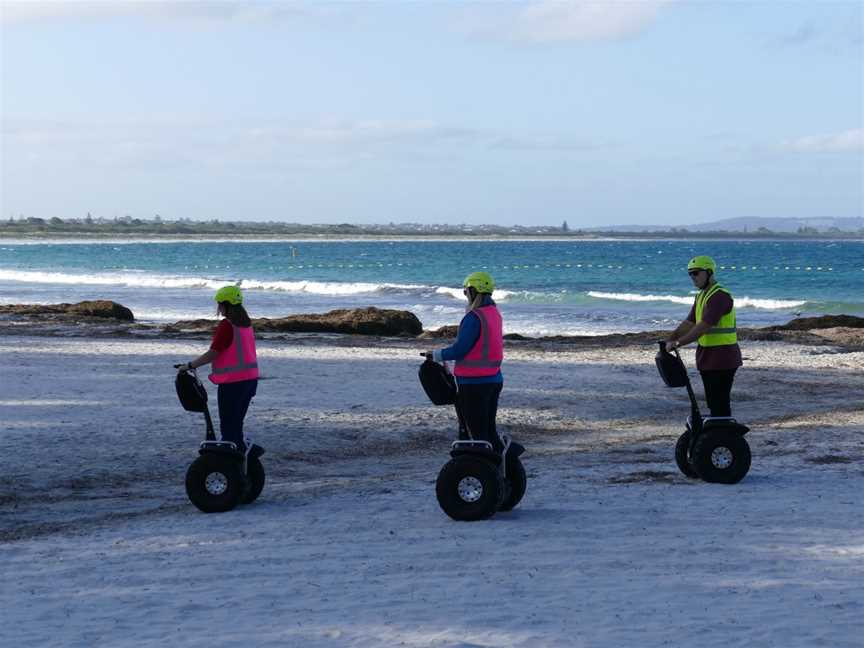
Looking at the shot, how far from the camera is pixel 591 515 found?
8.73m

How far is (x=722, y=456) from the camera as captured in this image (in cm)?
985

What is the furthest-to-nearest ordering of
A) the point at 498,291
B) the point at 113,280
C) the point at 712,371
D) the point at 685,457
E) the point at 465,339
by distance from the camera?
1. the point at 113,280
2. the point at 498,291
3. the point at 685,457
4. the point at 712,371
5. the point at 465,339

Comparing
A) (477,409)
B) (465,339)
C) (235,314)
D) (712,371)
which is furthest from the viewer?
(712,371)

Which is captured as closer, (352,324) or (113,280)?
(352,324)

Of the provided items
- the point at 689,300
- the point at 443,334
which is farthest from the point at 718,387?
the point at 689,300

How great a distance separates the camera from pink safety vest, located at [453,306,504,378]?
8266 mm

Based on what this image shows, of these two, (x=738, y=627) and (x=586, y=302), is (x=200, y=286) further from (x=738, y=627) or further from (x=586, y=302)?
(x=738, y=627)

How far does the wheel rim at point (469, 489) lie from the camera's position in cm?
855

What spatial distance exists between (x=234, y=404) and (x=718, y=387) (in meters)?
3.66

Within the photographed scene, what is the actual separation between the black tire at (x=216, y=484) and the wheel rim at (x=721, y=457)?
11.8 ft

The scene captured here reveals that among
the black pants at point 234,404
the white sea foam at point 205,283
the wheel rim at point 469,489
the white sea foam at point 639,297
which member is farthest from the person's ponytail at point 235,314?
the white sea foam at point 205,283

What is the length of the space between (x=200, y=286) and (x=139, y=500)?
2033 inches

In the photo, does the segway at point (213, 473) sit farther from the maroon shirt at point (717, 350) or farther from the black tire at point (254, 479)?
the maroon shirt at point (717, 350)

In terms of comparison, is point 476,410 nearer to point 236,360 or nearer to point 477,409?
point 477,409
